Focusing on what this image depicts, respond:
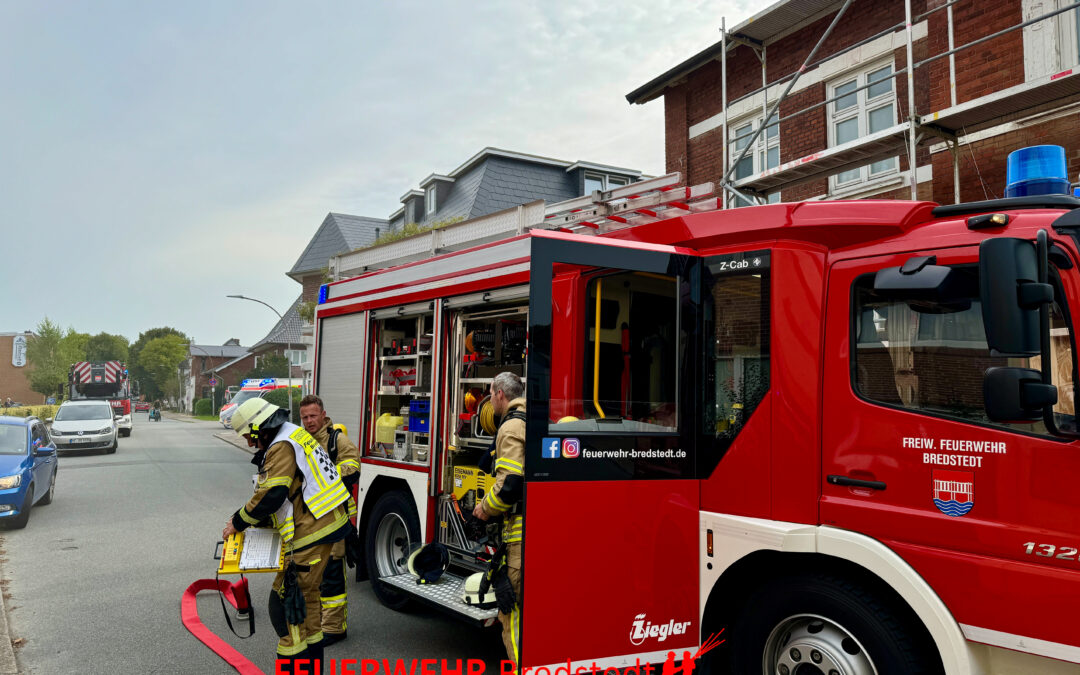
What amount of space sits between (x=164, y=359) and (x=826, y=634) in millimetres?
99792

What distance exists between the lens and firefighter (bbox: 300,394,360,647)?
5.22 meters

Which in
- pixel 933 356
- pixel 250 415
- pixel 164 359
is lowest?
pixel 250 415

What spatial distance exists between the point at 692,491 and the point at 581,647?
0.94 meters

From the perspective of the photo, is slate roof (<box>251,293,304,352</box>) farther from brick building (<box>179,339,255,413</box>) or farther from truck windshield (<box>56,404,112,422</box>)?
brick building (<box>179,339,255,413</box>)

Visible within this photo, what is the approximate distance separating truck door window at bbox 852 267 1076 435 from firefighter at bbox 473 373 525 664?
6.00 ft

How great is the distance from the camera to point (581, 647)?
11.8 feet

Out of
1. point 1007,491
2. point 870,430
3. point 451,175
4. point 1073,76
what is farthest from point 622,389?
point 451,175

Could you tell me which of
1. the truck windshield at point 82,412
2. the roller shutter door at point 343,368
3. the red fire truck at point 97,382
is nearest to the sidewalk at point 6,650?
the roller shutter door at point 343,368

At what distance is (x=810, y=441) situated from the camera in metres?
3.52

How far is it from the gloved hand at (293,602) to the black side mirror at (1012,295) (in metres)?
3.75

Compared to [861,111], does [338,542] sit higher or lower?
lower

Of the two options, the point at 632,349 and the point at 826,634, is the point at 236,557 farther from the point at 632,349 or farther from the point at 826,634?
the point at 826,634

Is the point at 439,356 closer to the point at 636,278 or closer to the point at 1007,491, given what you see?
the point at 636,278

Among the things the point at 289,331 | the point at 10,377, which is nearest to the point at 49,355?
the point at 10,377
